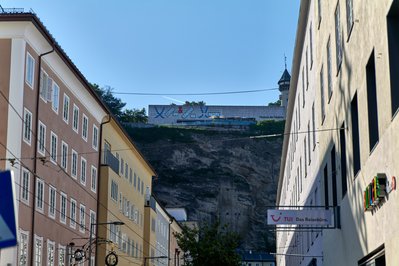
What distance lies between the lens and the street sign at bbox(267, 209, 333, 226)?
72.6 feet

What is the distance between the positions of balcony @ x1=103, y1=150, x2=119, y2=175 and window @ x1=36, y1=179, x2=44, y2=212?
1345cm

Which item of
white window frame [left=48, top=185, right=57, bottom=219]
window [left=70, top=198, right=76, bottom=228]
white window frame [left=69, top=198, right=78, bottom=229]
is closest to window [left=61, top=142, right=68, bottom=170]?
white window frame [left=48, top=185, right=57, bottom=219]

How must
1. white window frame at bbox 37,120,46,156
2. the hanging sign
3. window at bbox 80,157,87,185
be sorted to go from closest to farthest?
1. the hanging sign
2. white window frame at bbox 37,120,46,156
3. window at bbox 80,157,87,185

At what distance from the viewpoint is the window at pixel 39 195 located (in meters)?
32.7

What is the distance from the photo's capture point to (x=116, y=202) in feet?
161

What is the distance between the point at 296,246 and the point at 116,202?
38.0 feet

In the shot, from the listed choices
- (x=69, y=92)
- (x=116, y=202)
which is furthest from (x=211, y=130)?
(x=69, y=92)

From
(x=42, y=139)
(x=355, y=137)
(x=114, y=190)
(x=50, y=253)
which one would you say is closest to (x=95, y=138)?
(x=114, y=190)

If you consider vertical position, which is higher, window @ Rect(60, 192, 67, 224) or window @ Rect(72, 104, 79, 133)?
window @ Rect(72, 104, 79, 133)

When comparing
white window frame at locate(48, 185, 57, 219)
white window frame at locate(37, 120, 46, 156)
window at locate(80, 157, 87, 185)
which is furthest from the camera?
window at locate(80, 157, 87, 185)

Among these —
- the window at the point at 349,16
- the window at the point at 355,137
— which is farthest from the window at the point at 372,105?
the window at the point at 349,16

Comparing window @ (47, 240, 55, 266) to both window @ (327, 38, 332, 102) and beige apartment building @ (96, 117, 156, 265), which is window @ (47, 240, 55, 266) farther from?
window @ (327, 38, 332, 102)

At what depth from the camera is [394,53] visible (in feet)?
45.6

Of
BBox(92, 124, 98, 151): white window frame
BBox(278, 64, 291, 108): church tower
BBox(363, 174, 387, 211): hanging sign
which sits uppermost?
BBox(278, 64, 291, 108): church tower
